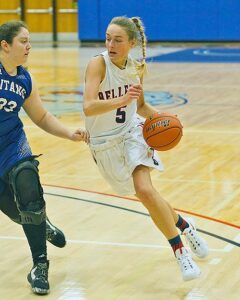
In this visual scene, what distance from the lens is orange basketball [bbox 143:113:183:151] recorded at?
213 inches

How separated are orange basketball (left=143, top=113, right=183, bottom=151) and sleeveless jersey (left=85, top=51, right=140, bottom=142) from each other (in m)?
0.16

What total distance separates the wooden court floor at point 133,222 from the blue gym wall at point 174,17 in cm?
1198

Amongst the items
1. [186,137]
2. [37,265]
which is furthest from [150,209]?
[186,137]

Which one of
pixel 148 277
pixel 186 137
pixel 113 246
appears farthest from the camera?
pixel 186 137

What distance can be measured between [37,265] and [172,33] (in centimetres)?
2053

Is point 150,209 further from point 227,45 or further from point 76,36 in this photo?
point 76,36

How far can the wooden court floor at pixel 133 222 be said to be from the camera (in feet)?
16.8

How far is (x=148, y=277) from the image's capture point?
5.32 metres

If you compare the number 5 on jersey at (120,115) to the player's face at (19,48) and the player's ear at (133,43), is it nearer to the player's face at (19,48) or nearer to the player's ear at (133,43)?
the player's ear at (133,43)

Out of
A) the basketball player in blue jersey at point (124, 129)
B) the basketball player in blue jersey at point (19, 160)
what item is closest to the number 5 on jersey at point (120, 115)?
the basketball player in blue jersey at point (124, 129)

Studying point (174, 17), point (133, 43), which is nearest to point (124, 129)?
point (133, 43)

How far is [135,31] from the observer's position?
5438 mm

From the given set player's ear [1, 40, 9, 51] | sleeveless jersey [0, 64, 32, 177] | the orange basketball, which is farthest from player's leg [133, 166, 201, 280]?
player's ear [1, 40, 9, 51]

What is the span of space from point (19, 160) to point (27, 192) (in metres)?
0.25
